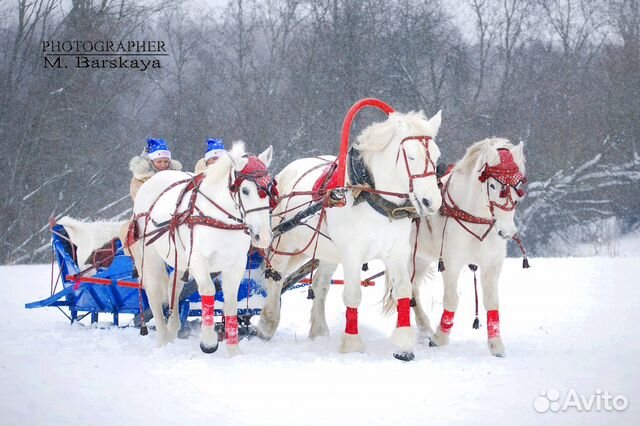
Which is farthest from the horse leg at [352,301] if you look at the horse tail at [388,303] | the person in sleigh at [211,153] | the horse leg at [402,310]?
the person in sleigh at [211,153]

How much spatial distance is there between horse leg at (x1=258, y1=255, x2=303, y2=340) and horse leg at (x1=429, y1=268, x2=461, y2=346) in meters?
1.68

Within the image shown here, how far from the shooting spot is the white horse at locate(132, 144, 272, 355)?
6.40 metres

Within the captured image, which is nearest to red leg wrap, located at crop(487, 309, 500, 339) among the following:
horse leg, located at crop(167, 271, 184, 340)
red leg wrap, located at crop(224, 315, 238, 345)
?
red leg wrap, located at crop(224, 315, 238, 345)

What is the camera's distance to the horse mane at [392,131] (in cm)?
659

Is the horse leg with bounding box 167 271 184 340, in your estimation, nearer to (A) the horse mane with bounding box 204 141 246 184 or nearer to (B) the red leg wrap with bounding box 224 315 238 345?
Answer: (B) the red leg wrap with bounding box 224 315 238 345

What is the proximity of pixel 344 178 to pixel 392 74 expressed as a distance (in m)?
18.1

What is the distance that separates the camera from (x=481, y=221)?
6938 mm

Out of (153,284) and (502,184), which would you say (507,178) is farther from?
(153,284)

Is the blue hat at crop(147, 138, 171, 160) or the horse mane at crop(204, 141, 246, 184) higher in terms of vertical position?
the blue hat at crop(147, 138, 171, 160)

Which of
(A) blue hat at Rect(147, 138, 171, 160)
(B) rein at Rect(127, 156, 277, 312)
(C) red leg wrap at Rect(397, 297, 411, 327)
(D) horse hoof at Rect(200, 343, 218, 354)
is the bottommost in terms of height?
(D) horse hoof at Rect(200, 343, 218, 354)

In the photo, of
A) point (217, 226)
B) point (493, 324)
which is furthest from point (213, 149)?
point (493, 324)

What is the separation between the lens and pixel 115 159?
23578 mm

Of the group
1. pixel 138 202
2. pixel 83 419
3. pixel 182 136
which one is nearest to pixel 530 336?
pixel 138 202

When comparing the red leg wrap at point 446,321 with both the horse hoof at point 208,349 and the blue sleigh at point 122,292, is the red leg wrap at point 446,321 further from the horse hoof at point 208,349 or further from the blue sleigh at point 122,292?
the horse hoof at point 208,349
